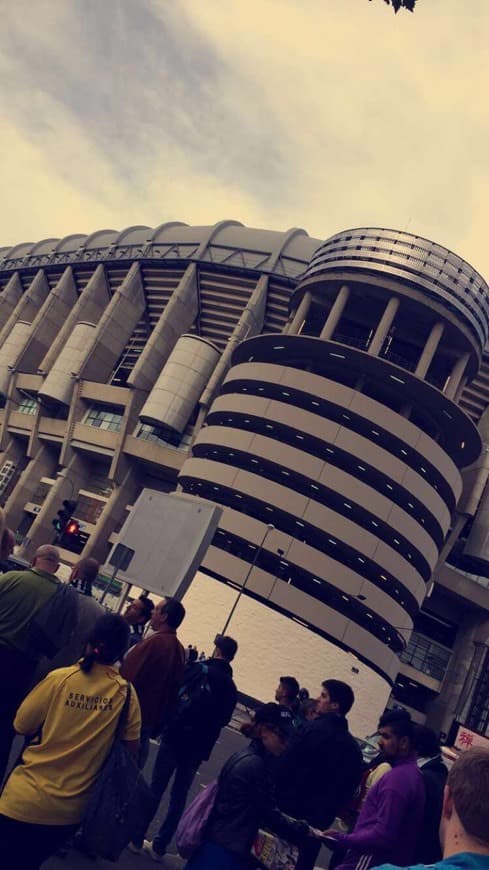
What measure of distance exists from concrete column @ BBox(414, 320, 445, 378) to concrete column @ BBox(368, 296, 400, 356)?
2.97 m

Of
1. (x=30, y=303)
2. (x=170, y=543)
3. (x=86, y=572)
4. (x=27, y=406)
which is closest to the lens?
(x=86, y=572)

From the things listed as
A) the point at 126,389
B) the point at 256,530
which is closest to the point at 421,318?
the point at 256,530

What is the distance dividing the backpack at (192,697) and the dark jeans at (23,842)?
2.52 metres

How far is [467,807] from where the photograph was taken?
190 cm

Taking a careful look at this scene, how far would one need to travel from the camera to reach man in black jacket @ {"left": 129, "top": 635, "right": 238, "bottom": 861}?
5.68 m

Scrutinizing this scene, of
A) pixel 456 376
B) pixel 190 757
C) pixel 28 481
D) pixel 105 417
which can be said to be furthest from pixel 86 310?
pixel 190 757

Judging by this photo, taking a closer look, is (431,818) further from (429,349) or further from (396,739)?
(429,349)

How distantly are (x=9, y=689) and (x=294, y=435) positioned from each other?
36061 mm

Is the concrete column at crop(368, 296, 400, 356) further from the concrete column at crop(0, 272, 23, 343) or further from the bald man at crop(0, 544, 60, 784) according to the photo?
Answer: the concrete column at crop(0, 272, 23, 343)

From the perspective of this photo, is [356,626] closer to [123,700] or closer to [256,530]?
[256,530]

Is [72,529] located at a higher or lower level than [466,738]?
higher

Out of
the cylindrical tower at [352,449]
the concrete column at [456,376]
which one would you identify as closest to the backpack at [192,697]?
the cylindrical tower at [352,449]

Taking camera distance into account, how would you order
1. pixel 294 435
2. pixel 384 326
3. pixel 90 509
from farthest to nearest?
1. pixel 90 509
2. pixel 384 326
3. pixel 294 435

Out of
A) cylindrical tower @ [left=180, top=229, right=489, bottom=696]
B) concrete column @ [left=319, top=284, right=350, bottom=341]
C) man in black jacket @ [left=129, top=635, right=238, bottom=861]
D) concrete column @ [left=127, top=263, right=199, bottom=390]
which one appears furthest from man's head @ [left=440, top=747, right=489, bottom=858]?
concrete column @ [left=127, top=263, right=199, bottom=390]
